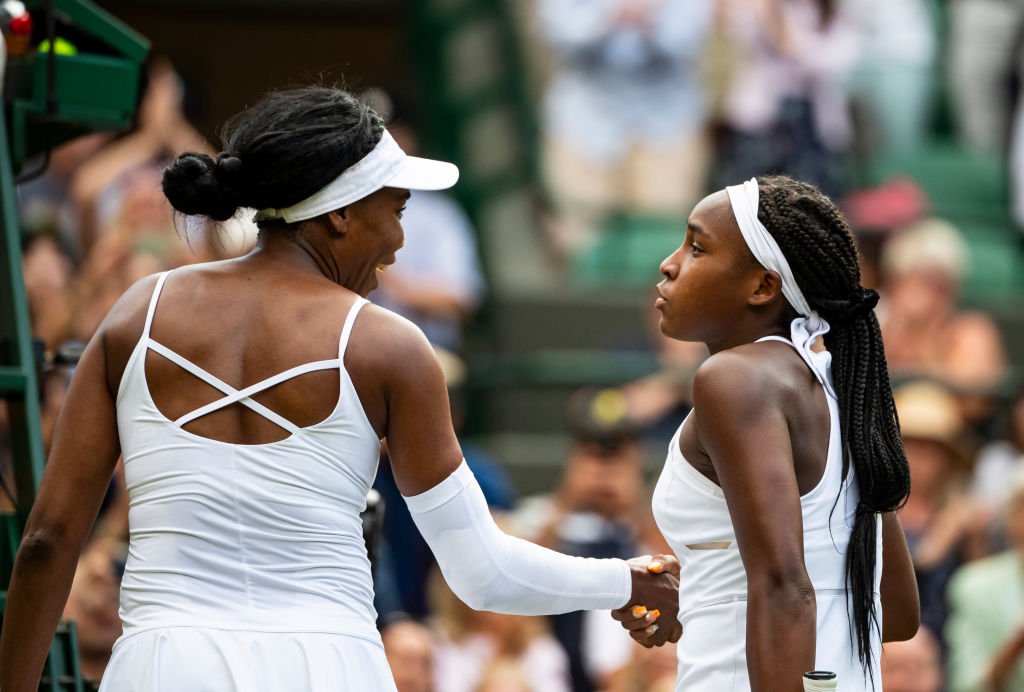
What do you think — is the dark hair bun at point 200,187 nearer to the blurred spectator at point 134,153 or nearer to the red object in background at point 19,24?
the red object in background at point 19,24

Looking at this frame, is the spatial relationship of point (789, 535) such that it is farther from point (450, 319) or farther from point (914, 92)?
point (914, 92)

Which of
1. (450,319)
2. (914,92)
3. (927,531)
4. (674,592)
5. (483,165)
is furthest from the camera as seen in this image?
(914,92)

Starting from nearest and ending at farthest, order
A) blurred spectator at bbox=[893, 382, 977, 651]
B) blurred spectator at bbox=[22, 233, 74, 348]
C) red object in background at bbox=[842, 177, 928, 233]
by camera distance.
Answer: blurred spectator at bbox=[893, 382, 977, 651] → blurred spectator at bbox=[22, 233, 74, 348] → red object in background at bbox=[842, 177, 928, 233]

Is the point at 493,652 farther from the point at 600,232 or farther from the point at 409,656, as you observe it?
the point at 600,232

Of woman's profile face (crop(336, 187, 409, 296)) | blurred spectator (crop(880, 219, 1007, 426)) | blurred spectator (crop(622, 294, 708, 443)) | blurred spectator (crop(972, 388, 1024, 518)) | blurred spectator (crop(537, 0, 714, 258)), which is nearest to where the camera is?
woman's profile face (crop(336, 187, 409, 296))

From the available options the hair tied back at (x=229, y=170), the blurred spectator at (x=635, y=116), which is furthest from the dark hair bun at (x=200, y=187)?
the blurred spectator at (x=635, y=116)

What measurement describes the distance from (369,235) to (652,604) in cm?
95

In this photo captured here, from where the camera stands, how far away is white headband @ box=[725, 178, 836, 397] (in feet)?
10.9

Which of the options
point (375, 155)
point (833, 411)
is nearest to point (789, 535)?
point (833, 411)

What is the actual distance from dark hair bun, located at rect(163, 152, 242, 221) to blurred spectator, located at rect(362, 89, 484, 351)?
4973 millimetres

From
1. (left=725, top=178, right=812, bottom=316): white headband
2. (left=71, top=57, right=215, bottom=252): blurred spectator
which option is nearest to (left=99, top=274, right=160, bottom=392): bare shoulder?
(left=725, top=178, right=812, bottom=316): white headband

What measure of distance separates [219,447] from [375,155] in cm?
58

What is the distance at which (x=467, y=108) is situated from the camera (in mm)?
10578

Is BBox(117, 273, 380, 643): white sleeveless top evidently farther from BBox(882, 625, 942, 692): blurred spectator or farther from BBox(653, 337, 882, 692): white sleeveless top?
BBox(882, 625, 942, 692): blurred spectator
